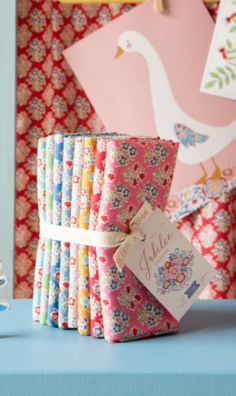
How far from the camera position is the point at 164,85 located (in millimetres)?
2135

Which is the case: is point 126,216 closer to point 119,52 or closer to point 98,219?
point 98,219

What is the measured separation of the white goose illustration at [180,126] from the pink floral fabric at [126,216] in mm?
1185

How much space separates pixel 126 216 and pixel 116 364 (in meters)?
0.20

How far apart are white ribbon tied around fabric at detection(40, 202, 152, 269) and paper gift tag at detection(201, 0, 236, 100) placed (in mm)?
1222

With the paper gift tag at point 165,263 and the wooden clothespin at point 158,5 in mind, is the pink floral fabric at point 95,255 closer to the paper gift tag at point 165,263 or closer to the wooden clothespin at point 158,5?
the paper gift tag at point 165,263

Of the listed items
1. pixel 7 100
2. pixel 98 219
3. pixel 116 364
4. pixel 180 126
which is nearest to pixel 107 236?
pixel 98 219

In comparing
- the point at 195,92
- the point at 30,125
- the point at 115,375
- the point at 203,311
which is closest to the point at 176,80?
the point at 195,92

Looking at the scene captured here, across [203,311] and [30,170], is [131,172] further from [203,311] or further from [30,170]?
[30,170]

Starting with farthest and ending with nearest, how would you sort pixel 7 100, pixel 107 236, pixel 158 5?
1. pixel 158 5
2. pixel 7 100
3. pixel 107 236

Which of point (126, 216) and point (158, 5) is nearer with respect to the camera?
point (126, 216)

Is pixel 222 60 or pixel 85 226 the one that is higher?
pixel 222 60

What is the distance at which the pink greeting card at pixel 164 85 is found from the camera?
2.12 metres

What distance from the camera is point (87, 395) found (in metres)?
0.78

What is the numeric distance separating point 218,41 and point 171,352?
1.40 m
